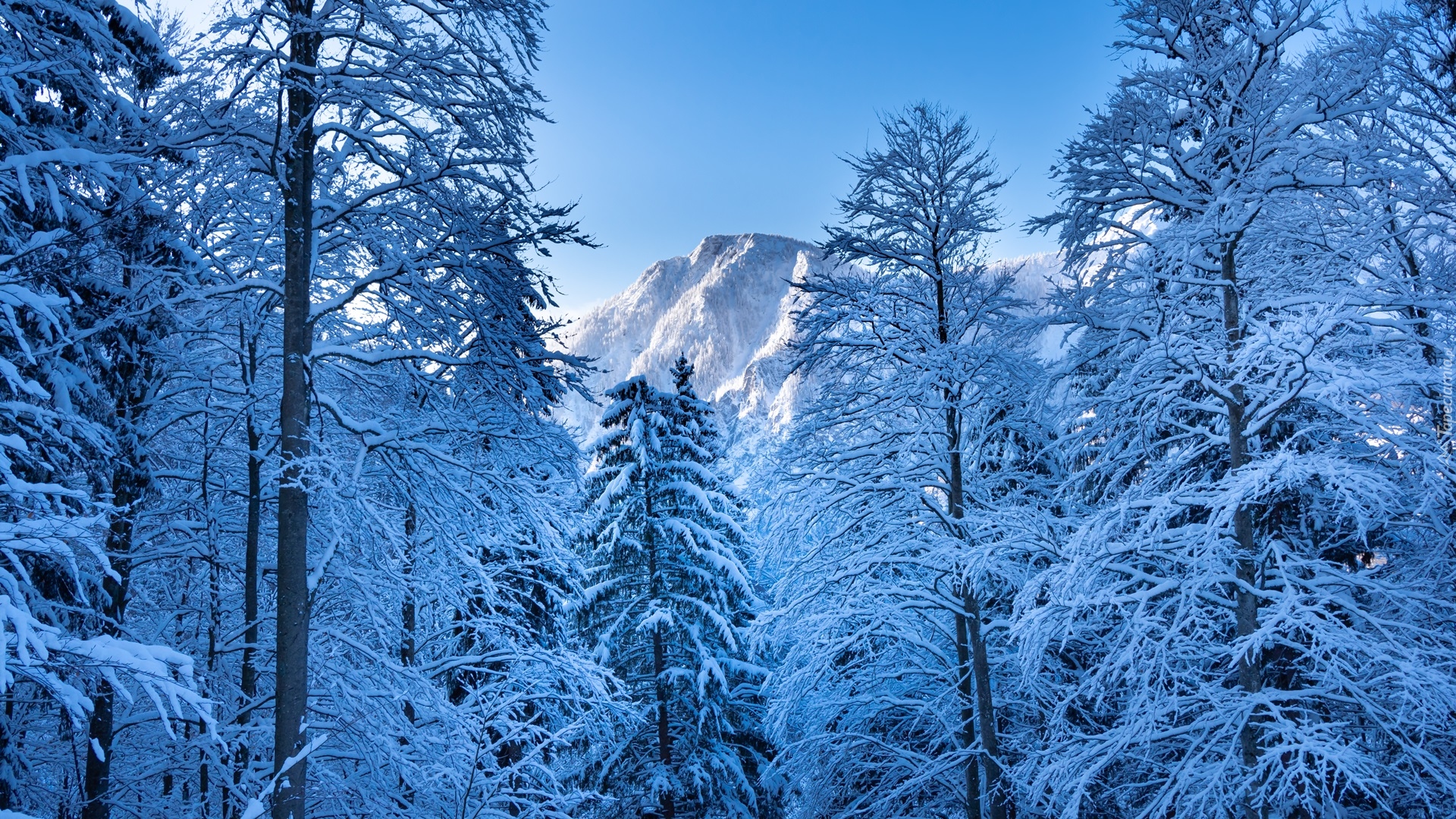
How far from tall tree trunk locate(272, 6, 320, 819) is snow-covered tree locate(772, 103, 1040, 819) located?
499 centimetres

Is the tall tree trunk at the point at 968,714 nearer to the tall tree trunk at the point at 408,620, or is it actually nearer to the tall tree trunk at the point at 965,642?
the tall tree trunk at the point at 965,642

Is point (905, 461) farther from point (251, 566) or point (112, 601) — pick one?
point (112, 601)

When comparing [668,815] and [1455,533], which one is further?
[668,815]

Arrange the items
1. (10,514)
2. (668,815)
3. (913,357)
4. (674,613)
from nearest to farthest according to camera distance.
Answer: (10,514) < (913,357) < (668,815) < (674,613)

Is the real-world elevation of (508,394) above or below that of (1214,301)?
below

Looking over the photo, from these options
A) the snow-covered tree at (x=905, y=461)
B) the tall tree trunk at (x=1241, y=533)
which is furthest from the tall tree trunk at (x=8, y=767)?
the tall tree trunk at (x=1241, y=533)

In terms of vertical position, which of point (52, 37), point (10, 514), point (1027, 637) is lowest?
point (1027, 637)

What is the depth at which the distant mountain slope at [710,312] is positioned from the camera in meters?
101

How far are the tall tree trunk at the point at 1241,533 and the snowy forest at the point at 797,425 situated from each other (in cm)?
4

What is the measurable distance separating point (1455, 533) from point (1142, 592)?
10.1ft

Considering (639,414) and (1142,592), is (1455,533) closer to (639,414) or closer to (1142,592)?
(1142,592)

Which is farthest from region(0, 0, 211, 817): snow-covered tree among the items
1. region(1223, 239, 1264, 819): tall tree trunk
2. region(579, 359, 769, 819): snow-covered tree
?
region(579, 359, 769, 819): snow-covered tree

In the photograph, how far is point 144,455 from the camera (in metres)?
6.19

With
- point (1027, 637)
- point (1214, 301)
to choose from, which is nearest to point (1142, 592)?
point (1027, 637)
